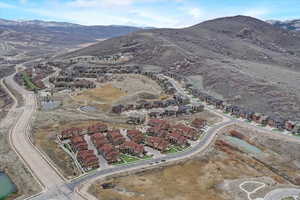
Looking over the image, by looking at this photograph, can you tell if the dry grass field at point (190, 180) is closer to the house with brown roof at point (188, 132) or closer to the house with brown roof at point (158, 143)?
the house with brown roof at point (158, 143)

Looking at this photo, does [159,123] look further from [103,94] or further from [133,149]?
[103,94]

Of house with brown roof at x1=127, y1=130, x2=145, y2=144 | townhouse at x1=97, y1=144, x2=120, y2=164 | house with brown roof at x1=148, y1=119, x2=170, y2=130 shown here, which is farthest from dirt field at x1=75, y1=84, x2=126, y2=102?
townhouse at x1=97, y1=144, x2=120, y2=164

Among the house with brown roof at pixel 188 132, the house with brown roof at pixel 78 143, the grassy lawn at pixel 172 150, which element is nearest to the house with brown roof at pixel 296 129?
the house with brown roof at pixel 188 132

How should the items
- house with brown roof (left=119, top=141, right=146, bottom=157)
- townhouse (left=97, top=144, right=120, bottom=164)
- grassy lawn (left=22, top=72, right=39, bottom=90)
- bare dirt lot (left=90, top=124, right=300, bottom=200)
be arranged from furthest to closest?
1. grassy lawn (left=22, top=72, right=39, bottom=90)
2. house with brown roof (left=119, top=141, right=146, bottom=157)
3. townhouse (left=97, top=144, right=120, bottom=164)
4. bare dirt lot (left=90, top=124, right=300, bottom=200)

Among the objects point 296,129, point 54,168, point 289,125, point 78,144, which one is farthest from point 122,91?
point 54,168

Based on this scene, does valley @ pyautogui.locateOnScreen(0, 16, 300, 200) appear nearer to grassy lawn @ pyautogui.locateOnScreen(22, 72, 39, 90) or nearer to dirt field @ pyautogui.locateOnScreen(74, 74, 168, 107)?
dirt field @ pyautogui.locateOnScreen(74, 74, 168, 107)
